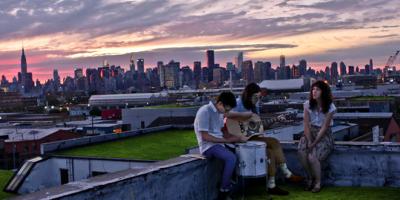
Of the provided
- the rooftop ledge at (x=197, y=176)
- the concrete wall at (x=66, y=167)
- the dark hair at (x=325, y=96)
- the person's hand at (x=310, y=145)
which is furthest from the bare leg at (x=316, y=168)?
the concrete wall at (x=66, y=167)

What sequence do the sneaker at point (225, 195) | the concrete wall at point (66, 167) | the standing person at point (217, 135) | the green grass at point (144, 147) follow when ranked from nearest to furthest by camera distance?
the standing person at point (217, 135) < the sneaker at point (225, 195) < the concrete wall at point (66, 167) < the green grass at point (144, 147)

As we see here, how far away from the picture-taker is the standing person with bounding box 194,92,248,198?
6980 millimetres

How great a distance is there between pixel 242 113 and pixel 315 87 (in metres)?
1.14

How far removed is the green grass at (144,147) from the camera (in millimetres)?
18562

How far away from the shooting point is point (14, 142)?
4559cm

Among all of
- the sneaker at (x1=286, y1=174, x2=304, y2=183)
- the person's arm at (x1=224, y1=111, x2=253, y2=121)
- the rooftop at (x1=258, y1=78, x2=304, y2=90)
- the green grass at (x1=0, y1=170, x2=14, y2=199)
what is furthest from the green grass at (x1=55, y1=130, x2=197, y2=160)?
the rooftop at (x1=258, y1=78, x2=304, y2=90)

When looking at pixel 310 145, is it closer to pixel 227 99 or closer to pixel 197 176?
pixel 227 99

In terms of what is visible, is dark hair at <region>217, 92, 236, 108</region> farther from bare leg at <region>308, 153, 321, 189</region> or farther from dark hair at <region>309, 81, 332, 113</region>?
bare leg at <region>308, 153, 321, 189</region>

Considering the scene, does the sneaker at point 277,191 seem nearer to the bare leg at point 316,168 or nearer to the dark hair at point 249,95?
the bare leg at point 316,168

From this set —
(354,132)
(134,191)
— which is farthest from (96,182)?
(354,132)

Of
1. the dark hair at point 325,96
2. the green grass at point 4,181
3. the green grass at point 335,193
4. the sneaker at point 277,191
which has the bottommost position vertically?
the green grass at point 4,181

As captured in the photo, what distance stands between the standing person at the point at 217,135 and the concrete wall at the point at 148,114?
42.3m

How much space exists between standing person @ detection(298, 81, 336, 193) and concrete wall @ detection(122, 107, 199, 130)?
Result: 137 feet

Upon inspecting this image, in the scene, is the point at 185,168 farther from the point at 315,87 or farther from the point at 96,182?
the point at 315,87
